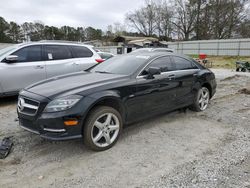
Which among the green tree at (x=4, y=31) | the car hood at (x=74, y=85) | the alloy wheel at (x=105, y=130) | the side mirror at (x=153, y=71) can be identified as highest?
the green tree at (x=4, y=31)

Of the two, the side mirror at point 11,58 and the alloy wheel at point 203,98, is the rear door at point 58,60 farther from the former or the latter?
the alloy wheel at point 203,98

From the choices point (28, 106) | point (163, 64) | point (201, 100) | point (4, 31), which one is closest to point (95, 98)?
point (28, 106)

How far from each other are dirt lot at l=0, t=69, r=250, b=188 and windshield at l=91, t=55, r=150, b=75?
3.66 ft

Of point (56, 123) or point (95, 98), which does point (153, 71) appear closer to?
point (95, 98)

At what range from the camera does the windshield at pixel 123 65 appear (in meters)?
4.00

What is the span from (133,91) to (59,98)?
1.22 m

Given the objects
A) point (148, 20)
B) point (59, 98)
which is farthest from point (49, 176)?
point (148, 20)

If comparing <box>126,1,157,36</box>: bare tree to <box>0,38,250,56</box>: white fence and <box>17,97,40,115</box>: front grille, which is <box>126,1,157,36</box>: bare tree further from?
<box>17,97,40,115</box>: front grille

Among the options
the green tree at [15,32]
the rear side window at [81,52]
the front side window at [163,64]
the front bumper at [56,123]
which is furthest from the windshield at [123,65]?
the green tree at [15,32]

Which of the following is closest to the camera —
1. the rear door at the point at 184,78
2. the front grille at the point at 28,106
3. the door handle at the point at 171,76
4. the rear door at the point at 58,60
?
the front grille at the point at 28,106

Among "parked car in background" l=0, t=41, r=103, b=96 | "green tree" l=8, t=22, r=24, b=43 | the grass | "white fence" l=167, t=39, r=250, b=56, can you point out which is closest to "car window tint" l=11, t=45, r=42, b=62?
"parked car in background" l=0, t=41, r=103, b=96

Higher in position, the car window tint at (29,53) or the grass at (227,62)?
the car window tint at (29,53)

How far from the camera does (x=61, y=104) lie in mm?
3002

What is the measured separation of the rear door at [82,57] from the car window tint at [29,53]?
1.04m
